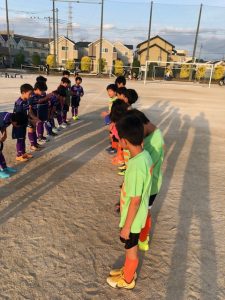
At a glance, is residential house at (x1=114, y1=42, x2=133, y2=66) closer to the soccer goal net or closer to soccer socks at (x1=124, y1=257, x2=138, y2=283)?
the soccer goal net


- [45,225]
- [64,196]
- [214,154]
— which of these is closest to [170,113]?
[214,154]

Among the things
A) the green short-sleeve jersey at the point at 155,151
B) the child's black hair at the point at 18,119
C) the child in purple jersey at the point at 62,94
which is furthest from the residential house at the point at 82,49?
the green short-sleeve jersey at the point at 155,151

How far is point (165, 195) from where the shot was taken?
4.92m

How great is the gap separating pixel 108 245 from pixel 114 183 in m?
1.94

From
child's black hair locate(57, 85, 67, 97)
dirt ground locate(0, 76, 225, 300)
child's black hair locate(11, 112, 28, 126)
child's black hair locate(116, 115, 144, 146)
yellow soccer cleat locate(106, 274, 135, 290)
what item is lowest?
dirt ground locate(0, 76, 225, 300)

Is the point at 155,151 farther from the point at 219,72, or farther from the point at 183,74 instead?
the point at 183,74

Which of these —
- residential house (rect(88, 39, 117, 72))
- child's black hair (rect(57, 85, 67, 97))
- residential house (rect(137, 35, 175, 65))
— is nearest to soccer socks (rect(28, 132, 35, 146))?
child's black hair (rect(57, 85, 67, 97))

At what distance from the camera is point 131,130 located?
7.91 ft

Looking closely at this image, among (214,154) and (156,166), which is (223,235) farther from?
(214,154)

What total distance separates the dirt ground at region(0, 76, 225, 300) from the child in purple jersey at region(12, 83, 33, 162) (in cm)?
22

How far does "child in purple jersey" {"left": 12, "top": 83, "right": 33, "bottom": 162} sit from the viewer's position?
19.2 ft

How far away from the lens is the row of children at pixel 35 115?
5289mm

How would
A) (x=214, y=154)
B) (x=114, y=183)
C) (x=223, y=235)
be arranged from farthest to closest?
(x=214, y=154) < (x=114, y=183) < (x=223, y=235)

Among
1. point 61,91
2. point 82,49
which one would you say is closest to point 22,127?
point 61,91
